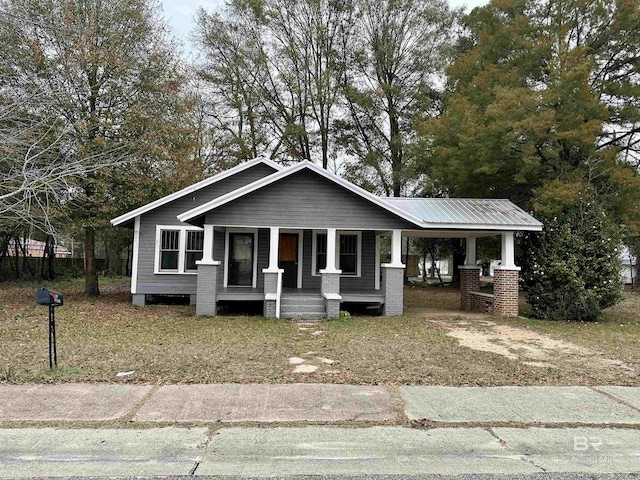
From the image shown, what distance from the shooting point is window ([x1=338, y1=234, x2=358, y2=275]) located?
48.9 feet

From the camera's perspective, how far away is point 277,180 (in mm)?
12102

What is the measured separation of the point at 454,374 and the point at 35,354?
6366 millimetres

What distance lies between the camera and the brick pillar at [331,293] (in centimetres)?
1198

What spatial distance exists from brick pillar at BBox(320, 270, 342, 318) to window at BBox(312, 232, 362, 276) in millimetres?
2466

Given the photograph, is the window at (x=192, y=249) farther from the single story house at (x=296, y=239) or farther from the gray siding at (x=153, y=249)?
the gray siding at (x=153, y=249)

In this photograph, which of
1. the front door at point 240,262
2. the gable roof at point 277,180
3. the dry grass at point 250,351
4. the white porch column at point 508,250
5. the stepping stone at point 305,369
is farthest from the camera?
the front door at point 240,262

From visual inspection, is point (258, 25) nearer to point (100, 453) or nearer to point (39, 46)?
point (39, 46)

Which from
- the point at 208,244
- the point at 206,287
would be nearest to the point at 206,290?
the point at 206,287

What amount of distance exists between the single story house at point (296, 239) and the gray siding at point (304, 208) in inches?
1.0

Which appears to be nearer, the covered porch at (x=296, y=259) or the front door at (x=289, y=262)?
the covered porch at (x=296, y=259)

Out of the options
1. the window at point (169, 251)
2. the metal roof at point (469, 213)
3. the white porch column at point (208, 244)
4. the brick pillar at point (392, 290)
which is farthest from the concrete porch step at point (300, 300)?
the window at point (169, 251)

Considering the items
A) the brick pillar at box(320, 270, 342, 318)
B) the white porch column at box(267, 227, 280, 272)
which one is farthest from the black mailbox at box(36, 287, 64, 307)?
the brick pillar at box(320, 270, 342, 318)

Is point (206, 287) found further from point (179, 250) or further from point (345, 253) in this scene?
point (345, 253)

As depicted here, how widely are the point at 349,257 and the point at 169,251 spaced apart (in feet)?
19.0
